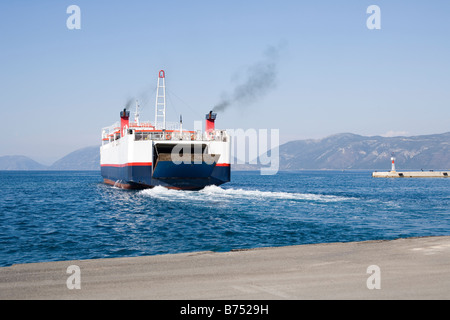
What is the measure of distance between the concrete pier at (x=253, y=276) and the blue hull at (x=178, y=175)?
1252 inches

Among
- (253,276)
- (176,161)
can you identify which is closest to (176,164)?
(176,161)

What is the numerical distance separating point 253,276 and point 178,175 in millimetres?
35175

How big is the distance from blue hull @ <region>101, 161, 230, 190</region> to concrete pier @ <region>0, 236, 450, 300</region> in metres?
31.8

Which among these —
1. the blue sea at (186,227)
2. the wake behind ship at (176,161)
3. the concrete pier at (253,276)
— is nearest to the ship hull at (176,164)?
the wake behind ship at (176,161)

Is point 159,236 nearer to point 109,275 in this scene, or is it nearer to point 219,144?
point 109,275

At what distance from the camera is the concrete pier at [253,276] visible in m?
7.04

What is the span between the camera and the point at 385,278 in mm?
7883

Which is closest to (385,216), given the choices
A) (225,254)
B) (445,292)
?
(225,254)
